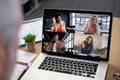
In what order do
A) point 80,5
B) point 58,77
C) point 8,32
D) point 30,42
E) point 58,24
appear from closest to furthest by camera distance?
point 8,32
point 58,77
point 58,24
point 30,42
point 80,5

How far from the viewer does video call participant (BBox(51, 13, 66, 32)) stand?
1017 mm

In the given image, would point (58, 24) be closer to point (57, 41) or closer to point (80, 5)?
point (57, 41)

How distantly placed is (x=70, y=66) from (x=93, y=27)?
0.68 ft

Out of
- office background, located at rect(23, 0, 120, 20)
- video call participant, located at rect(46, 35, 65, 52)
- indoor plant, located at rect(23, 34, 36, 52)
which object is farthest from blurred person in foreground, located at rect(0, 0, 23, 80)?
office background, located at rect(23, 0, 120, 20)

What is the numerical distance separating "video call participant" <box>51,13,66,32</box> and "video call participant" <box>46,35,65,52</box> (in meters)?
0.04

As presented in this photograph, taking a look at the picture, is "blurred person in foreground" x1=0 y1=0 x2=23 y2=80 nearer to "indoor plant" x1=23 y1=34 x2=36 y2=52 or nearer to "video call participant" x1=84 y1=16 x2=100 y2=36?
"video call participant" x1=84 y1=16 x2=100 y2=36

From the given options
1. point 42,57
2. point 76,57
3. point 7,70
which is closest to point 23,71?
point 42,57

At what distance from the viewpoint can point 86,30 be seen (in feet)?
3.25

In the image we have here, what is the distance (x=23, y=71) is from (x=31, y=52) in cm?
20

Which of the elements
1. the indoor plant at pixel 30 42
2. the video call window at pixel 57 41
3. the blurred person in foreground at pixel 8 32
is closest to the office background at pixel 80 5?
the indoor plant at pixel 30 42

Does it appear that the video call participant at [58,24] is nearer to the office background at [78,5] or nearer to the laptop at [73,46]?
the laptop at [73,46]

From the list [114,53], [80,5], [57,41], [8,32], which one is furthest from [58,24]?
[80,5]

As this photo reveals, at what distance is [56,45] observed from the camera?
40.9 inches

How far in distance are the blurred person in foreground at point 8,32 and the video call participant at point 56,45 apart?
2.38 feet
